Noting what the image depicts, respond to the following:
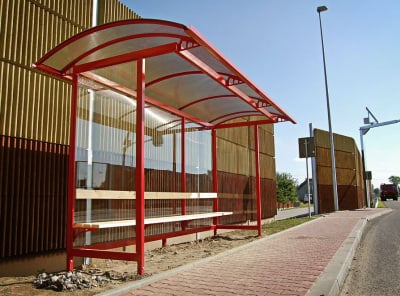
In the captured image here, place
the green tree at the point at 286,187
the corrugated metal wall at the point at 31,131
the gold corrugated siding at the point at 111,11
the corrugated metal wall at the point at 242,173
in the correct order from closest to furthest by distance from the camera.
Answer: the corrugated metal wall at the point at 31,131 < the gold corrugated siding at the point at 111,11 < the corrugated metal wall at the point at 242,173 < the green tree at the point at 286,187

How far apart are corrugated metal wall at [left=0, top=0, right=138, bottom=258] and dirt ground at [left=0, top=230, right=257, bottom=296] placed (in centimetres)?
80

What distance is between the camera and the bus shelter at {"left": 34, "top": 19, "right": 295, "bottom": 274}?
5.96m

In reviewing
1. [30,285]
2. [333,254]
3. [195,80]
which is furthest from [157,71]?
[333,254]

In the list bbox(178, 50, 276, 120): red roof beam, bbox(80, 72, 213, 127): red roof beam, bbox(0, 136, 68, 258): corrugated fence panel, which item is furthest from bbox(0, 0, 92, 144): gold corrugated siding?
bbox(178, 50, 276, 120): red roof beam

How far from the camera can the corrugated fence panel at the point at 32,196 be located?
19.2ft

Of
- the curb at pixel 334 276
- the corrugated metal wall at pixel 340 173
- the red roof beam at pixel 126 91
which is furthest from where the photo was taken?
the corrugated metal wall at pixel 340 173

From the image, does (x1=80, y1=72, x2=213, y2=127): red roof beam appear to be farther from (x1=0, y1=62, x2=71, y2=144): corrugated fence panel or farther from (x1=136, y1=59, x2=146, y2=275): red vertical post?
(x1=136, y1=59, x2=146, y2=275): red vertical post

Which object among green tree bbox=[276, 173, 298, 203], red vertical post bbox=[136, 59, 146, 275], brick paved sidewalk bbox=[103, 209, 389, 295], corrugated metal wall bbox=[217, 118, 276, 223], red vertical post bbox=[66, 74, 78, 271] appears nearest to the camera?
brick paved sidewalk bbox=[103, 209, 389, 295]

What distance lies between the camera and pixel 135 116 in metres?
8.09

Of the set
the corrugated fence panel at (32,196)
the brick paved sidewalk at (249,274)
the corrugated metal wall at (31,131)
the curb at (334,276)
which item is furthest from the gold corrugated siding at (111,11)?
the curb at (334,276)

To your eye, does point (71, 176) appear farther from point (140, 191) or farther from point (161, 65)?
point (161, 65)

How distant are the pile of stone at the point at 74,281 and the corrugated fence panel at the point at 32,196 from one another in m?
0.98

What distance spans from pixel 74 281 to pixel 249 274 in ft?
8.32

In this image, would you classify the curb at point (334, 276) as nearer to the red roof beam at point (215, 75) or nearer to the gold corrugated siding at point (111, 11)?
the red roof beam at point (215, 75)
